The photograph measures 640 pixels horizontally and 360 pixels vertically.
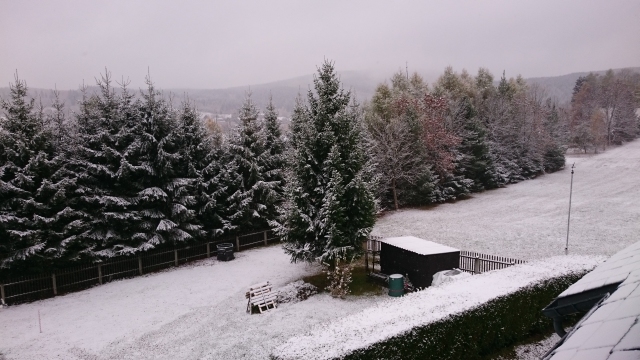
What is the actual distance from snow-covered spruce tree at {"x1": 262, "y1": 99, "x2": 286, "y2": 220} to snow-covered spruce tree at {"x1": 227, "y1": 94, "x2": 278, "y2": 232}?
0.22 meters

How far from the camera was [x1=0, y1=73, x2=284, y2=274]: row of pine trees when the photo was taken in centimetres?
2000

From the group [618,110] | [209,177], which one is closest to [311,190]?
[209,177]

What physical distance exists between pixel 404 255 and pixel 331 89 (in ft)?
30.7

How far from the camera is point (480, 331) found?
1027cm

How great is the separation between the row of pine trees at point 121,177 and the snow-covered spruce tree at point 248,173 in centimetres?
8

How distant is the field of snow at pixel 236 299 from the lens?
48.1 ft

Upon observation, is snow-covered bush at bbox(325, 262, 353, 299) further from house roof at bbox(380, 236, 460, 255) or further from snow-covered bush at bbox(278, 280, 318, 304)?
house roof at bbox(380, 236, 460, 255)

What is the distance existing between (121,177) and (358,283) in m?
15.6

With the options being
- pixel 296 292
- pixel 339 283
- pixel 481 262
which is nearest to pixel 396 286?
pixel 339 283

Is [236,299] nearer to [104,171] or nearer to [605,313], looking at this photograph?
[104,171]

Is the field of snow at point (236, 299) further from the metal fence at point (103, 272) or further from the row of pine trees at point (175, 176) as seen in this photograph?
the row of pine trees at point (175, 176)

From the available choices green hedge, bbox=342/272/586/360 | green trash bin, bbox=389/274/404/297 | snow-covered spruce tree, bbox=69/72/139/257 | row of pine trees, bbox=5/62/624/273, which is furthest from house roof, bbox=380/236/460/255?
snow-covered spruce tree, bbox=69/72/139/257

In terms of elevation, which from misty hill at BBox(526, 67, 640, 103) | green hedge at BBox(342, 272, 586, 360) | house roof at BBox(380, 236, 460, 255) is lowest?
house roof at BBox(380, 236, 460, 255)

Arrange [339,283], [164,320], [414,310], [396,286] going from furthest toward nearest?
[339,283] < [396,286] < [164,320] < [414,310]
